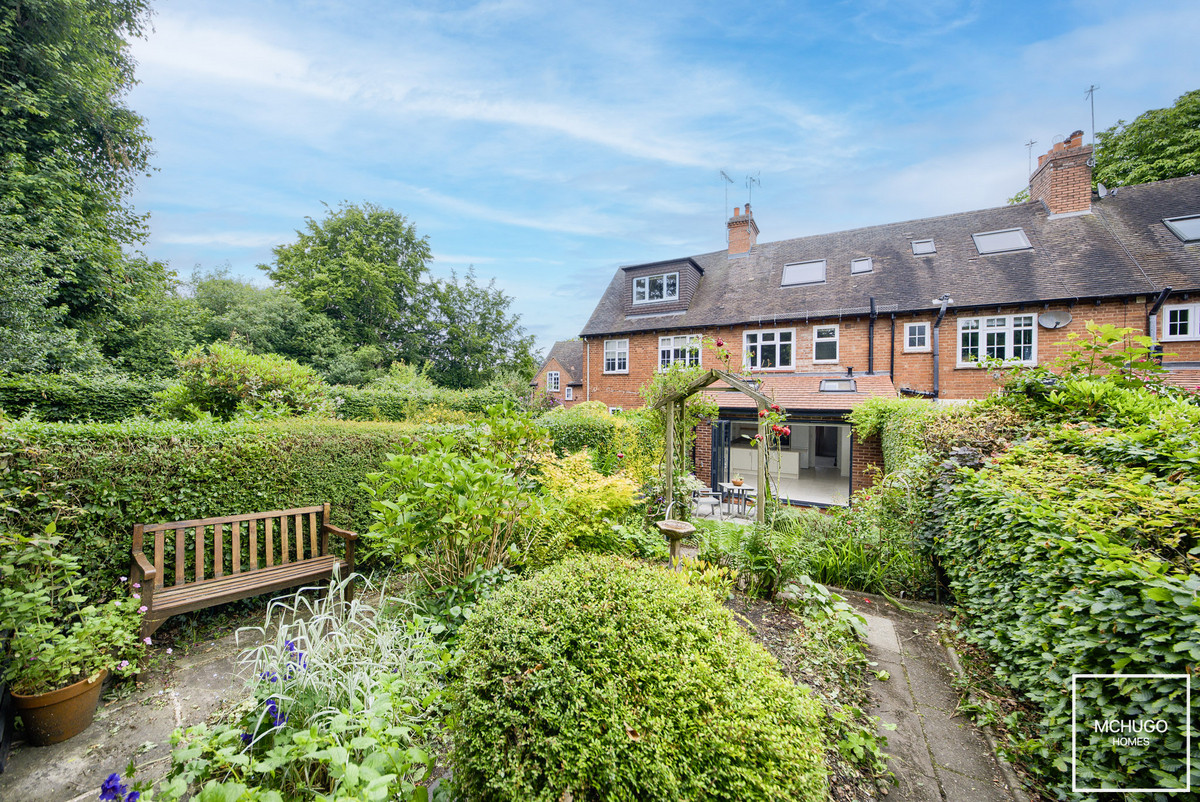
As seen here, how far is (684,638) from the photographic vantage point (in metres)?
1.83

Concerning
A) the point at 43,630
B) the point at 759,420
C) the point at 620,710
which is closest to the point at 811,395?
the point at 759,420

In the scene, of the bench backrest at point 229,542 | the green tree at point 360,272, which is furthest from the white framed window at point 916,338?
the green tree at point 360,272

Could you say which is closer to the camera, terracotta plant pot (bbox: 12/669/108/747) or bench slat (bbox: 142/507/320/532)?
terracotta plant pot (bbox: 12/669/108/747)

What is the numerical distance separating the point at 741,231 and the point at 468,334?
62.0ft

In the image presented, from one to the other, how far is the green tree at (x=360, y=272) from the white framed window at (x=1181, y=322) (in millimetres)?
31776

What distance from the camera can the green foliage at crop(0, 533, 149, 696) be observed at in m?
2.60

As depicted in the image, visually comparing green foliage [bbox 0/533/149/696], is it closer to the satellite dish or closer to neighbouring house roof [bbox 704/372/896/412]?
neighbouring house roof [bbox 704/372/896/412]

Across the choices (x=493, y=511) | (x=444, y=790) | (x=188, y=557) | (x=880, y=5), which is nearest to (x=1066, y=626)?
(x=444, y=790)

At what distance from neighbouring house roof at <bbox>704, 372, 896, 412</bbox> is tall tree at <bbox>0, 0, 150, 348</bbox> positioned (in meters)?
16.0

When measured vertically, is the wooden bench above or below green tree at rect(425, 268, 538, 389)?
below

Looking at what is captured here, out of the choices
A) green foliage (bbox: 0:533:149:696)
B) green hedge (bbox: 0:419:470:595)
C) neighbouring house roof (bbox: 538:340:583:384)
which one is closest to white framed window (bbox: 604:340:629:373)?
neighbouring house roof (bbox: 538:340:583:384)

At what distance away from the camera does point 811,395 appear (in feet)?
39.3

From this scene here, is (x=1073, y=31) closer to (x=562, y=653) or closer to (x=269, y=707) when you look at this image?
(x=562, y=653)

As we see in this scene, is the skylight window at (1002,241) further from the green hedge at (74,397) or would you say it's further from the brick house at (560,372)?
the green hedge at (74,397)
